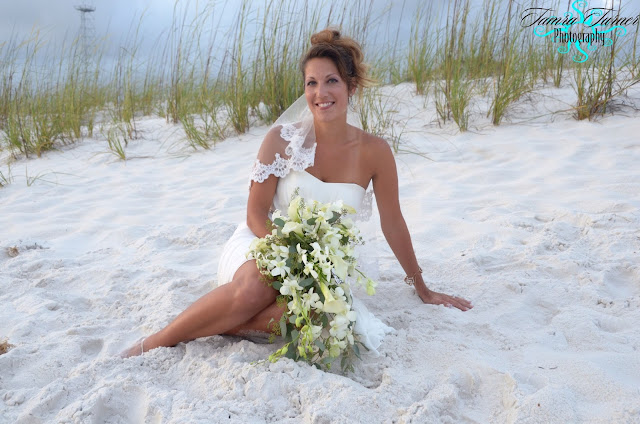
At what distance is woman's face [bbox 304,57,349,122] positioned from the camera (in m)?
2.37

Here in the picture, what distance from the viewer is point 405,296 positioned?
8.70ft

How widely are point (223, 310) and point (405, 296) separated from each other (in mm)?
933

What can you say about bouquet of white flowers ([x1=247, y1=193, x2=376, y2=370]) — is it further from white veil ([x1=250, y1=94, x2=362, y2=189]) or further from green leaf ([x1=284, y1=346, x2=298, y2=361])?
white veil ([x1=250, y1=94, x2=362, y2=189])

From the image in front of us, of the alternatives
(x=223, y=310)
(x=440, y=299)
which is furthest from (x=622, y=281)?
(x=223, y=310)

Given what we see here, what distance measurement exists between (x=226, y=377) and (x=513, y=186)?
115 inches

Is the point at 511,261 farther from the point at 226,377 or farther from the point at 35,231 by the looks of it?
the point at 35,231

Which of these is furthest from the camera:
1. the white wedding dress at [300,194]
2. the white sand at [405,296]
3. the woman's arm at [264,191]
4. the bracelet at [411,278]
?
the bracelet at [411,278]

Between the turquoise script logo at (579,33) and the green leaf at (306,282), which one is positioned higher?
the turquoise script logo at (579,33)

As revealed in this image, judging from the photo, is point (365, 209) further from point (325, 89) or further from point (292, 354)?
point (292, 354)

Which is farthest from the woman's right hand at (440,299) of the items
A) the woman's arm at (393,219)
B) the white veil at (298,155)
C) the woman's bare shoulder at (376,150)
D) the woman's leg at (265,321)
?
the woman's leg at (265,321)

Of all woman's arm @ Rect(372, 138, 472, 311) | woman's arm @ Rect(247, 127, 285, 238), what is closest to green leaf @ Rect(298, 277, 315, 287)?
woman's arm @ Rect(247, 127, 285, 238)

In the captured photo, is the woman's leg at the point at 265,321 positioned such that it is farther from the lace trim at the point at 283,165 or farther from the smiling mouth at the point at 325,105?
the smiling mouth at the point at 325,105

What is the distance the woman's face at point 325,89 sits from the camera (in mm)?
2373

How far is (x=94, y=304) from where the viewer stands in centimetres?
269
